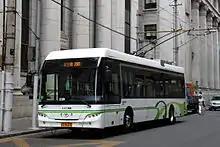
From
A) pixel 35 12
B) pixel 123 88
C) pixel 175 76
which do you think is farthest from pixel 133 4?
pixel 123 88

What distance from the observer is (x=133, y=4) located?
43.6 m

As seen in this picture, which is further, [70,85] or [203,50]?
[203,50]

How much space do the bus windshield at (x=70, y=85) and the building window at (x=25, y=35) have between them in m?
11.4

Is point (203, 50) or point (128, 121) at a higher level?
point (203, 50)

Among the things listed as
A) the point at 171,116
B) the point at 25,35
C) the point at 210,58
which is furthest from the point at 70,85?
the point at 210,58

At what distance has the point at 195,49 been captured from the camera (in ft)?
202

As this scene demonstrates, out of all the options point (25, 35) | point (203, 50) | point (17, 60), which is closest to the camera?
point (17, 60)

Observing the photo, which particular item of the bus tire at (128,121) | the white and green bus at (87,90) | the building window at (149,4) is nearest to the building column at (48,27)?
the white and green bus at (87,90)

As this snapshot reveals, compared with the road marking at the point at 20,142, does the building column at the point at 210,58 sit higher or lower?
higher

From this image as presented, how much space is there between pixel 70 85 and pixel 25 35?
12916mm

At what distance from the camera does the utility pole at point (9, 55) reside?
15.5 m

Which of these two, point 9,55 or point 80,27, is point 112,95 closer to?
point 9,55

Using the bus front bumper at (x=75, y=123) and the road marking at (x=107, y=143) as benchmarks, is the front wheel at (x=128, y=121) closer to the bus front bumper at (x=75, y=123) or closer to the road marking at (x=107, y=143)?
the bus front bumper at (x=75, y=123)

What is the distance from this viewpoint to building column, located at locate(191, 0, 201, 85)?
60.9 m
